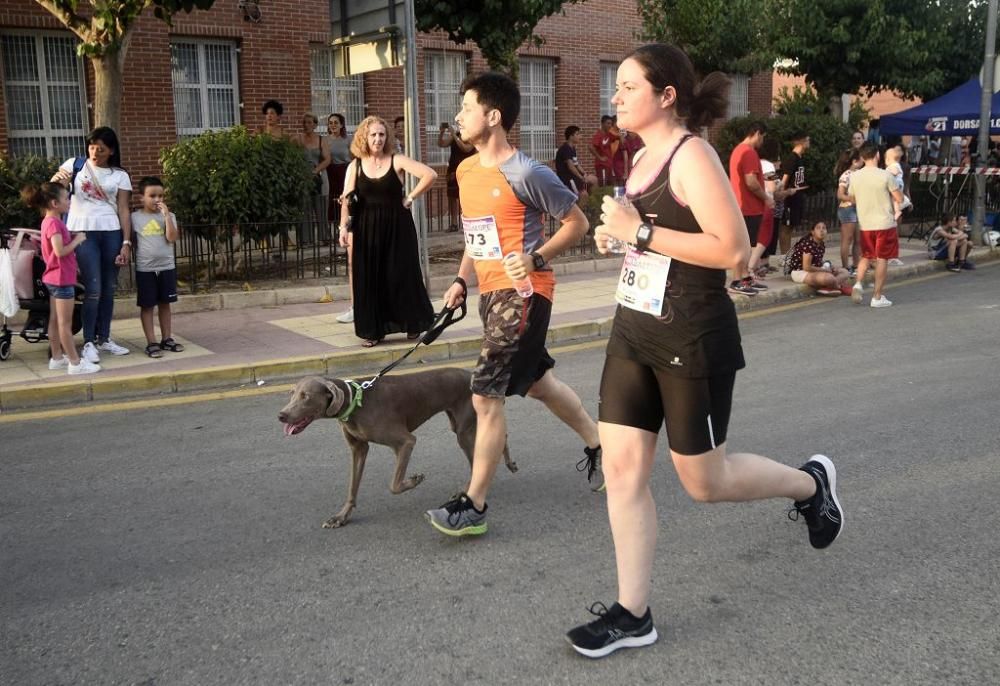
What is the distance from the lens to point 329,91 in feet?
58.3

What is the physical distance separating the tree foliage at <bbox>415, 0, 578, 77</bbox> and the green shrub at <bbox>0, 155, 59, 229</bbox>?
4898 mm

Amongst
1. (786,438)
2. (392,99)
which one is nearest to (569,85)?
(392,99)

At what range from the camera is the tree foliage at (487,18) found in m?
12.9

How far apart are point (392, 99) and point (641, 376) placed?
1586 cm

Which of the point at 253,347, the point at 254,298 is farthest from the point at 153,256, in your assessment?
the point at 254,298

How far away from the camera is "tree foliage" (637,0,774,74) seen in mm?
18875

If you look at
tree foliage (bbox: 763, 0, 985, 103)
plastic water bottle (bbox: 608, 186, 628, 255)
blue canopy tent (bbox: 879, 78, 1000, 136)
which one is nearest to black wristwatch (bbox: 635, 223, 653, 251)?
plastic water bottle (bbox: 608, 186, 628, 255)

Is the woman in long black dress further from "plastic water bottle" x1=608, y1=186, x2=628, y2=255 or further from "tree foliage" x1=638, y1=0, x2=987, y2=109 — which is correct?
"tree foliage" x1=638, y1=0, x2=987, y2=109

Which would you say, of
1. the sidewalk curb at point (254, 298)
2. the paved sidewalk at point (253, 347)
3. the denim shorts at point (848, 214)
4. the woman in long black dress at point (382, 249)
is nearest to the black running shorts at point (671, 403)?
the paved sidewalk at point (253, 347)

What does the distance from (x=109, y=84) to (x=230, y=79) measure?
5.44 m

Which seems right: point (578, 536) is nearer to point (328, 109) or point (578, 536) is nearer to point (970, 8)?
point (328, 109)

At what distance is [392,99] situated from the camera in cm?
1838

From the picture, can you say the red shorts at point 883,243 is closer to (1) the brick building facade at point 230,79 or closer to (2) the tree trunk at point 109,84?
(2) the tree trunk at point 109,84

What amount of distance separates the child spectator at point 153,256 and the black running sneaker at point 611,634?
601 centimetres
